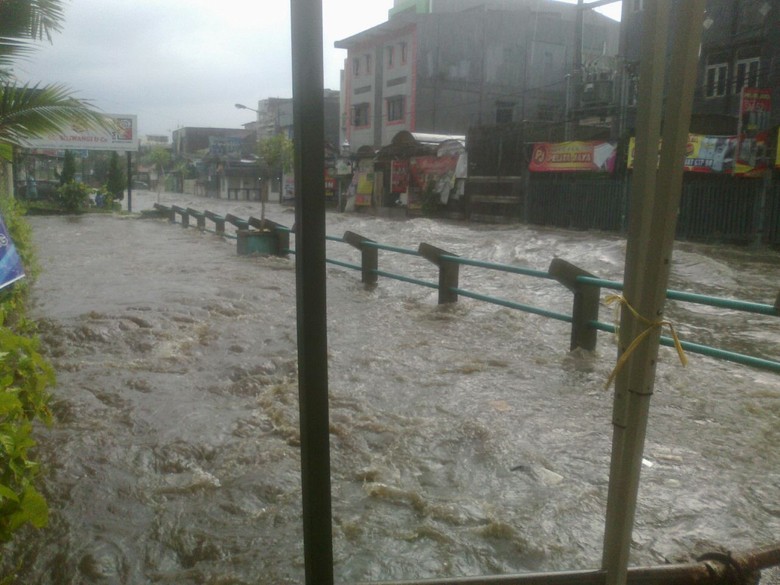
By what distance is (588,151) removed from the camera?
71.2ft

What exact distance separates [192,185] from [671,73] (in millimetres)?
59826

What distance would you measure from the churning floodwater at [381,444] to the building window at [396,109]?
31.2m

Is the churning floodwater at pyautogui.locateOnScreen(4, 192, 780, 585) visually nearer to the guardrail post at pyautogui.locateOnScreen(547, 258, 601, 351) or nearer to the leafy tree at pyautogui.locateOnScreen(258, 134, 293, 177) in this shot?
the guardrail post at pyautogui.locateOnScreen(547, 258, 601, 351)

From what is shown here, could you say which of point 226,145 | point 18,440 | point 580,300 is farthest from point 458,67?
point 18,440

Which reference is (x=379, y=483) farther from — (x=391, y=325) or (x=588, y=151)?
(x=588, y=151)

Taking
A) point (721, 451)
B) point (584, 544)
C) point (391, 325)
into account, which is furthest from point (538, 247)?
point (584, 544)

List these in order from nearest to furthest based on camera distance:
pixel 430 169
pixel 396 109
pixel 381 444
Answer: pixel 381 444, pixel 430 169, pixel 396 109

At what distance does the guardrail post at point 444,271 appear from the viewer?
29.4 ft

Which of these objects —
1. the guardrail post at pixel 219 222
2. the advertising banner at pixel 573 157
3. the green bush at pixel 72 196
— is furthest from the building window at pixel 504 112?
the guardrail post at pixel 219 222

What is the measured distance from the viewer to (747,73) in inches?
821

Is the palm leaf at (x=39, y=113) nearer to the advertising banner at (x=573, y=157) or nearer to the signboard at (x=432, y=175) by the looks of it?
the advertising banner at (x=573, y=157)

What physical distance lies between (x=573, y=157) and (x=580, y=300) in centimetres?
1670

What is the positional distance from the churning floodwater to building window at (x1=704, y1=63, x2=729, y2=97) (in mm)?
13865

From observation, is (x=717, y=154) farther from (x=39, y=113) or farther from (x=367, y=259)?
(x=39, y=113)
